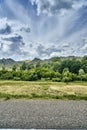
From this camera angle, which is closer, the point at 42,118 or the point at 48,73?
the point at 42,118

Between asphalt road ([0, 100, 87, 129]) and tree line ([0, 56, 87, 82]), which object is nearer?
asphalt road ([0, 100, 87, 129])

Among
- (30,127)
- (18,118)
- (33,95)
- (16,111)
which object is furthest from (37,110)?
(33,95)

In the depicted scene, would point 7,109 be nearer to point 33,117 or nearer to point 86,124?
point 33,117

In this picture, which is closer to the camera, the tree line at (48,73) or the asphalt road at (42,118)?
the asphalt road at (42,118)

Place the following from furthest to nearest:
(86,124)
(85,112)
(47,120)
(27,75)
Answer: (27,75), (85,112), (47,120), (86,124)

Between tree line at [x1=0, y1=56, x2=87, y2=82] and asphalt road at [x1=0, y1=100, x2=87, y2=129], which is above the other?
tree line at [x1=0, y1=56, x2=87, y2=82]

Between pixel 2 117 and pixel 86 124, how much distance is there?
3341 mm

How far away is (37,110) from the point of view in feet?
37.5

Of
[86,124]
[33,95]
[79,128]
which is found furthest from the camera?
[33,95]

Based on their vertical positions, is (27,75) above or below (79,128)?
above

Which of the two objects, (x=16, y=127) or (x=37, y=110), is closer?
(x=16, y=127)

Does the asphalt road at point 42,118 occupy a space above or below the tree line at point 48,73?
below

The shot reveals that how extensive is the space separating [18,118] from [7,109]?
7.00 feet

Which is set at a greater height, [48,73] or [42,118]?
[48,73]
